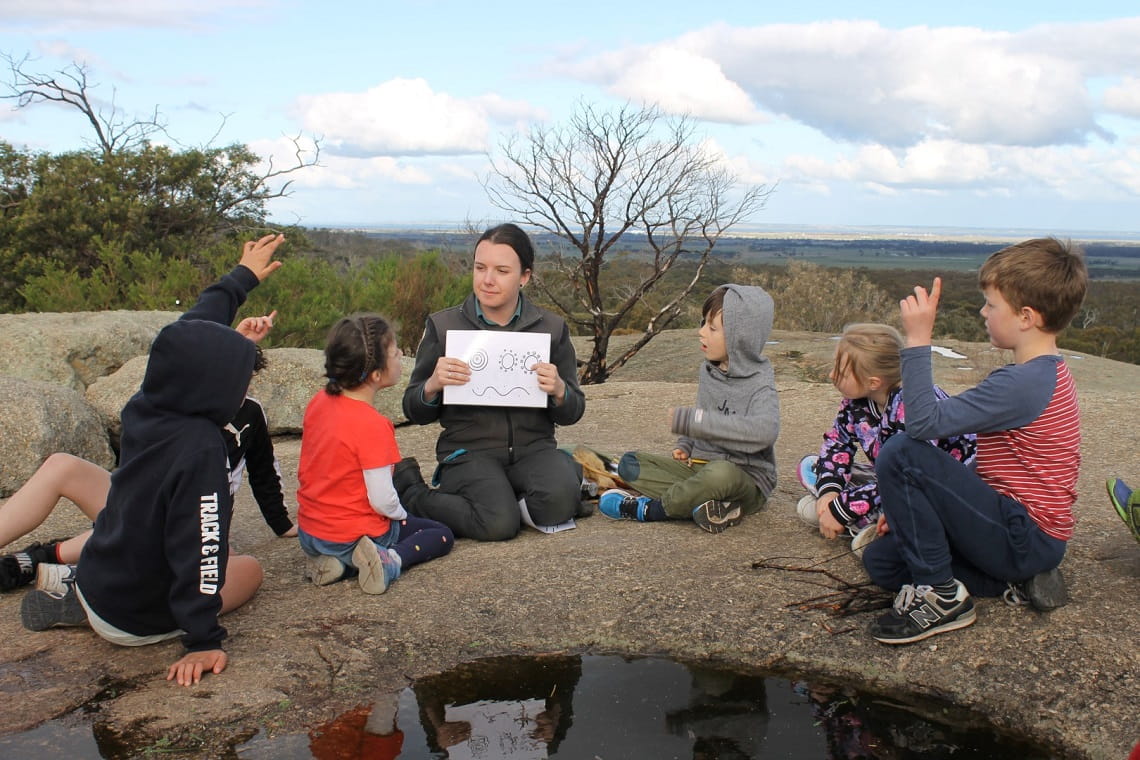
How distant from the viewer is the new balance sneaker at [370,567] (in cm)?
379

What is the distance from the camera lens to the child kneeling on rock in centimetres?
389

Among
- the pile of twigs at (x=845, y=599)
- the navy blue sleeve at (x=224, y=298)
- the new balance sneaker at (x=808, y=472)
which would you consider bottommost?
the pile of twigs at (x=845, y=599)

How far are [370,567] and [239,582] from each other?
1.58ft

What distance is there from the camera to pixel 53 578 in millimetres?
3623

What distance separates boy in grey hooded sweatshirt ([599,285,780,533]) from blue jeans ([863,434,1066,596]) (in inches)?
43.8

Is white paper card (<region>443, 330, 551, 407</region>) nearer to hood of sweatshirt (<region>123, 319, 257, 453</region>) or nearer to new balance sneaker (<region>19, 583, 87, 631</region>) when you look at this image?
hood of sweatshirt (<region>123, 319, 257, 453</region>)

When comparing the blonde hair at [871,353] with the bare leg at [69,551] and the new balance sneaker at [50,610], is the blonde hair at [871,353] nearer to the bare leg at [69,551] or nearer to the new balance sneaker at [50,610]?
the new balance sneaker at [50,610]

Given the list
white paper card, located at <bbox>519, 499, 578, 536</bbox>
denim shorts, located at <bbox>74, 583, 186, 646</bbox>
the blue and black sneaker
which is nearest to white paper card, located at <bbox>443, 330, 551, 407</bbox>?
white paper card, located at <bbox>519, 499, 578, 536</bbox>

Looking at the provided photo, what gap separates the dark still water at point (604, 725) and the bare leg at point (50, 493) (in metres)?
1.03

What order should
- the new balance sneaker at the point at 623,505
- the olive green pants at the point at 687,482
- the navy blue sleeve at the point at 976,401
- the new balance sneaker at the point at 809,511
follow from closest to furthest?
the navy blue sleeve at the point at 976,401, the new balance sneaker at the point at 809,511, the olive green pants at the point at 687,482, the new balance sneaker at the point at 623,505

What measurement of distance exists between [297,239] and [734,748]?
2099 cm

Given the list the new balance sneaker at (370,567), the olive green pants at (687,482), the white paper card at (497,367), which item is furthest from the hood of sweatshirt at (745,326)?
the new balance sneaker at (370,567)

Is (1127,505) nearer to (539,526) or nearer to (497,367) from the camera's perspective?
(539,526)

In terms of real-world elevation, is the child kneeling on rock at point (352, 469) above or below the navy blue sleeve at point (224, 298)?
below
